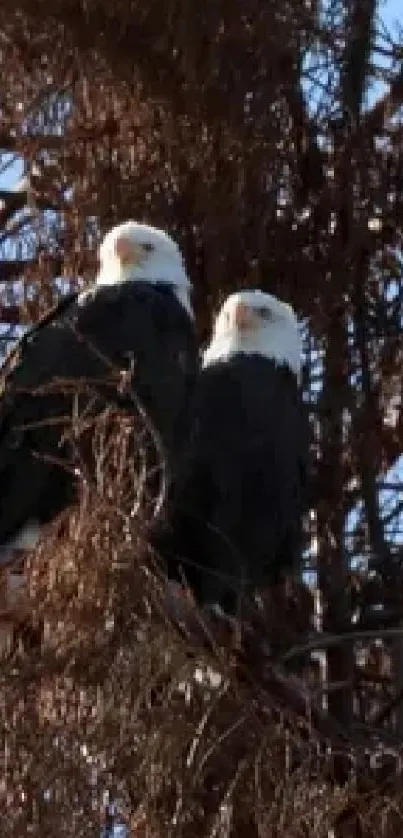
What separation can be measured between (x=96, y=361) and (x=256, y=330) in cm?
33

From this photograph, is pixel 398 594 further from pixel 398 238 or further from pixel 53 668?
pixel 53 668

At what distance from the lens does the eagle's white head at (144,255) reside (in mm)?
4809

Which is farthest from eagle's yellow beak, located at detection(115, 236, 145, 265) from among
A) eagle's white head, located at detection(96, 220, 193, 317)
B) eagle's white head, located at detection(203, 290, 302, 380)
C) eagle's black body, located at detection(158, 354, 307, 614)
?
eagle's black body, located at detection(158, 354, 307, 614)

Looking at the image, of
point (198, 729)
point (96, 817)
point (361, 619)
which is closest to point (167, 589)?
point (198, 729)

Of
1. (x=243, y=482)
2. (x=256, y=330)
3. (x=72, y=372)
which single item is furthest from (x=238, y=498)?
(x=72, y=372)

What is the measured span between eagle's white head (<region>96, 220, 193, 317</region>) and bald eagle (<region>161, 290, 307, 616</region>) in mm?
107

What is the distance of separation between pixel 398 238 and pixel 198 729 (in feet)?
5.58

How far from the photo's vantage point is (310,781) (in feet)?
11.0

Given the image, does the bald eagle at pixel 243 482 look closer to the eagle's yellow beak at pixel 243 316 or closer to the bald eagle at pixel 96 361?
the eagle's yellow beak at pixel 243 316

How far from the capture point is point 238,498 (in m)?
4.93

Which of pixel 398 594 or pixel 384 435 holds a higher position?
pixel 384 435

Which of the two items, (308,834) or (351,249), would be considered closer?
(308,834)

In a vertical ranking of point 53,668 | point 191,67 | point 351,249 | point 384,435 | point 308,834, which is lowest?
point 308,834

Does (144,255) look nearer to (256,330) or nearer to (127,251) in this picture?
(127,251)
